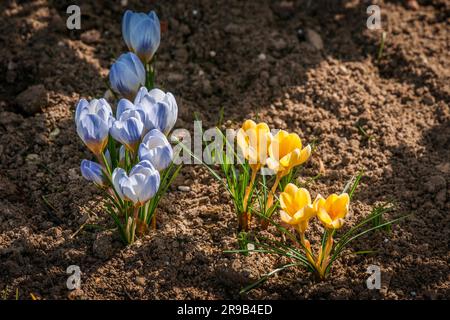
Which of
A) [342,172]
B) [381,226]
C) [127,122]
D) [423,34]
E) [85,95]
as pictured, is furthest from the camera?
[423,34]

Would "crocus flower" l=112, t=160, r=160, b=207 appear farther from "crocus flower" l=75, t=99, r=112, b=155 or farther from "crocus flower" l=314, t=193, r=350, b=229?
"crocus flower" l=314, t=193, r=350, b=229

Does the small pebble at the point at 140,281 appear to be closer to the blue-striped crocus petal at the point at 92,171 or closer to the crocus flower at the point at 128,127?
the blue-striped crocus petal at the point at 92,171

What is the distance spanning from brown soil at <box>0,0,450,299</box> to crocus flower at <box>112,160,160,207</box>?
359 millimetres

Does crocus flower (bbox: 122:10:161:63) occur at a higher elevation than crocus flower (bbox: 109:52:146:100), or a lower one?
higher

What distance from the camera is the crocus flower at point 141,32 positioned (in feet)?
8.90

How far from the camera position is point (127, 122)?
2.35 metres

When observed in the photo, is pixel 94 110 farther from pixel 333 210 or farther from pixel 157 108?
pixel 333 210

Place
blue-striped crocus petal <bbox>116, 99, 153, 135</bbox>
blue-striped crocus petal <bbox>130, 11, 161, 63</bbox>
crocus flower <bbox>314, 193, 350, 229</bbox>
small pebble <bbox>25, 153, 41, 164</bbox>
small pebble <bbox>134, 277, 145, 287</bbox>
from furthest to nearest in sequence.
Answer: small pebble <bbox>25, 153, 41, 164</bbox> → blue-striped crocus petal <bbox>130, 11, 161, 63</bbox> → small pebble <bbox>134, 277, 145, 287</bbox> → blue-striped crocus petal <bbox>116, 99, 153, 135</bbox> → crocus flower <bbox>314, 193, 350, 229</bbox>

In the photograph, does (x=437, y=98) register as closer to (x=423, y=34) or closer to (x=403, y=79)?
(x=403, y=79)

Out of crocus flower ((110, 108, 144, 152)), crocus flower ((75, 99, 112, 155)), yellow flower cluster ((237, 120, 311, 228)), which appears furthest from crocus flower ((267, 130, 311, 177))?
crocus flower ((75, 99, 112, 155))

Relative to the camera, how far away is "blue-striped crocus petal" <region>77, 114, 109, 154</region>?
2.35 meters

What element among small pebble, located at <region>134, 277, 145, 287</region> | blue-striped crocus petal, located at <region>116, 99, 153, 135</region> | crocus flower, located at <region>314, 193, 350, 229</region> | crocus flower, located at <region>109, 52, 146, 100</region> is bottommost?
small pebble, located at <region>134, 277, 145, 287</region>
